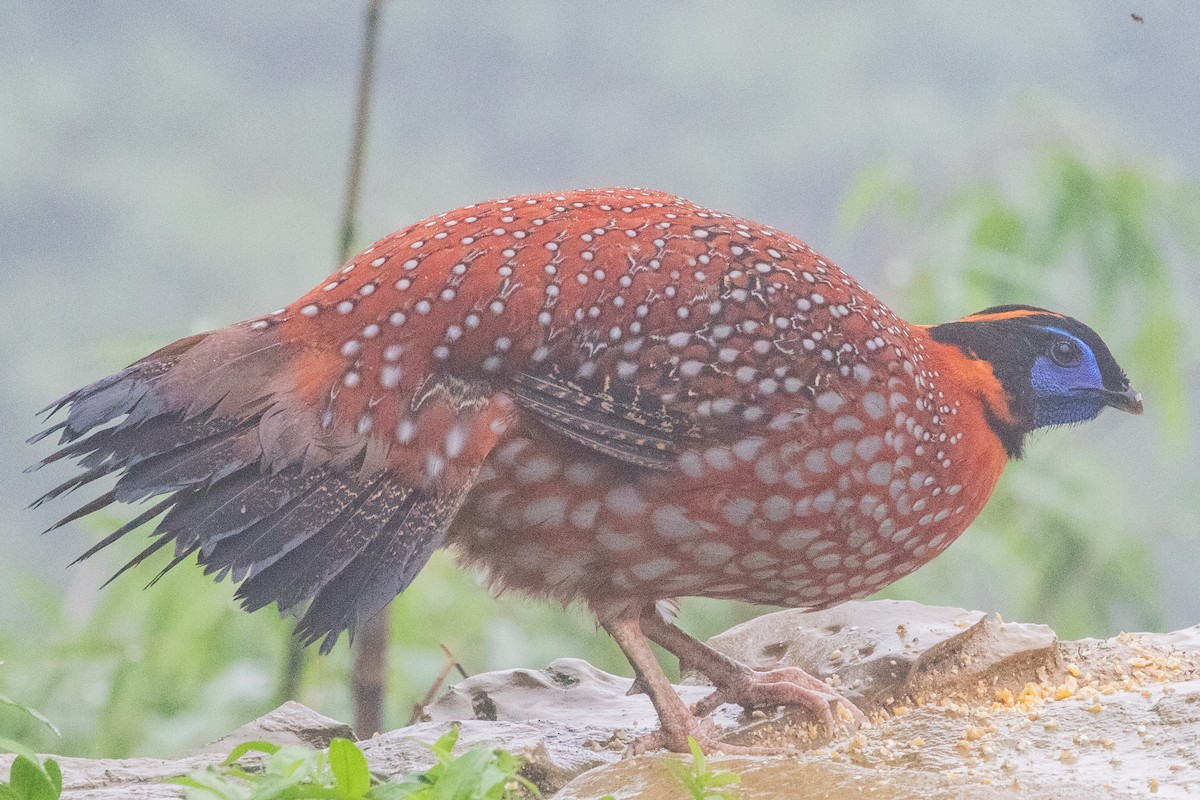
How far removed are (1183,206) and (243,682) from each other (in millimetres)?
2712

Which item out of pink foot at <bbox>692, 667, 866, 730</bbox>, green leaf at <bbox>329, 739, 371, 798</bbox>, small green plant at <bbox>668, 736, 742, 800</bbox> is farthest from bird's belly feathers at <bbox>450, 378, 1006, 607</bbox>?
green leaf at <bbox>329, 739, 371, 798</bbox>

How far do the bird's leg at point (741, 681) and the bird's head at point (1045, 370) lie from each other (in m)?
0.52

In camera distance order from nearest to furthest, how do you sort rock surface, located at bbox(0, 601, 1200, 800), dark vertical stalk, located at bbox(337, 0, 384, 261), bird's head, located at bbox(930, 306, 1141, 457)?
rock surface, located at bbox(0, 601, 1200, 800), bird's head, located at bbox(930, 306, 1141, 457), dark vertical stalk, located at bbox(337, 0, 384, 261)

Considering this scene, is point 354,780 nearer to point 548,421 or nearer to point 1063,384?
point 548,421

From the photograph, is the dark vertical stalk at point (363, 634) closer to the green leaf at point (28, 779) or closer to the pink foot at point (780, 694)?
the pink foot at point (780, 694)

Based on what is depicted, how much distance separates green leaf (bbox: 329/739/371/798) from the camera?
1.31 metres

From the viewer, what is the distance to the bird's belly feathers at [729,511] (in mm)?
1779

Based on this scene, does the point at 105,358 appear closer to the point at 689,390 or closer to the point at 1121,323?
the point at 689,390

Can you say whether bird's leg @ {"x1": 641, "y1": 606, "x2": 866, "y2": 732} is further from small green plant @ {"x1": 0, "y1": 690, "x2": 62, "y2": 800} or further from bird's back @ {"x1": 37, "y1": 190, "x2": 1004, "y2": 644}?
small green plant @ {"x1": 0, "y1": 690, "x2": 62, "y2": 800}

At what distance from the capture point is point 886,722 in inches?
76.9

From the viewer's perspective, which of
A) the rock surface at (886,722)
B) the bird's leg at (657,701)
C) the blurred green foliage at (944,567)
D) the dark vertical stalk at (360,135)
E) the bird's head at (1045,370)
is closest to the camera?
the rock surface at (886,722)

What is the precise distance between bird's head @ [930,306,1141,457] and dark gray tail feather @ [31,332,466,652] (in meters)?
0.93

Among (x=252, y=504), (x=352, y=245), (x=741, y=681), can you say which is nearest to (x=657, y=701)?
(x=741, y=681)

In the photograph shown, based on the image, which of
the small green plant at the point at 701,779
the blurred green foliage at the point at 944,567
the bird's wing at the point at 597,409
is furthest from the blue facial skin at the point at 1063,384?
the blurred green foliage at the point at 944,567
